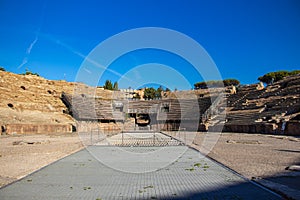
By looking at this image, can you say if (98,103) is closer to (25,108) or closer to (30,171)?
(25,108)

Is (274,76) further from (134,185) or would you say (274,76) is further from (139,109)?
(134,185)

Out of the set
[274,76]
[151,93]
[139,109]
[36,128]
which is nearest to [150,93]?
[151,93]

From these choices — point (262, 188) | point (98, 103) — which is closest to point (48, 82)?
point (98, 103)

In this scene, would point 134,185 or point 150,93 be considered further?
point 150,93

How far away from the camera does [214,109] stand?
38562 millimetres

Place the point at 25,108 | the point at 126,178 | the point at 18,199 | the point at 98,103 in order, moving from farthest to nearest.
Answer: the point at 98,103
the point at 25,108
the point at 126,178
the point at 18,199

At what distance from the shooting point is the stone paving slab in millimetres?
4664

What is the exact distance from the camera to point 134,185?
551 cm

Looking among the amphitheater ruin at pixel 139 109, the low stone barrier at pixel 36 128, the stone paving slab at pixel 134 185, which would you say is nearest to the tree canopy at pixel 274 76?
the amphitheater ruin at pixel 139 109

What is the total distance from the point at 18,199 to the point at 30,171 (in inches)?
106

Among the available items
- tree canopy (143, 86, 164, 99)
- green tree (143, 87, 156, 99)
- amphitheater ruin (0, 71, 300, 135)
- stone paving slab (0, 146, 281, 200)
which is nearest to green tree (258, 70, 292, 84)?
A: amphitheater ruin (0, 71, 300, 135)

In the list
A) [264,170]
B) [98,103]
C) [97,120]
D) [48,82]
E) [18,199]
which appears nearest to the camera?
[18,199]

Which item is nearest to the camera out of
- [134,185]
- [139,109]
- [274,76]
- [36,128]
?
[134,185]

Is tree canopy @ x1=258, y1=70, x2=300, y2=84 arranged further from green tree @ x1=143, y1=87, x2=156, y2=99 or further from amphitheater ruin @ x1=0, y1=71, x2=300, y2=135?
green tree @ x1=143, y1=87, x2=156, y2=99
